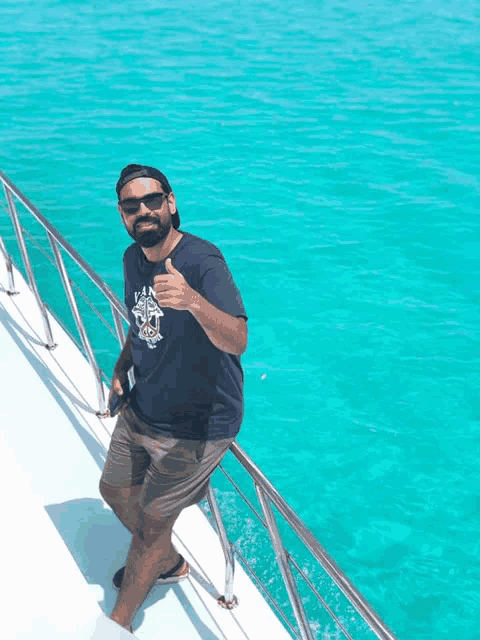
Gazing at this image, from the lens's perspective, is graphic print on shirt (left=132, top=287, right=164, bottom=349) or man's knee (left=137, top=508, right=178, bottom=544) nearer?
graphic print on shirt (left=132, top=287, right=164, bottom=349)

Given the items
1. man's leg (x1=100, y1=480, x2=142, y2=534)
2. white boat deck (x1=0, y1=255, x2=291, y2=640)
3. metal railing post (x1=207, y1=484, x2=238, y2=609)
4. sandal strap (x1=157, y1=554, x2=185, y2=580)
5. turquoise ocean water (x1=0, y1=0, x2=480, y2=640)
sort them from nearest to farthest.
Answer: white boat deck (x1=0, y1=255, x2=291, y2=640) < man's leg (x1=100, y1=480, x2=142, y2=534) < metal railing post (x1=207, y1=484, x2=238, y2=609) < sandal strap (x1=157, y1=554, x2=185, y2=580) < turquoise ocean water (x1=0, y1=0, x2=480, y2=640)

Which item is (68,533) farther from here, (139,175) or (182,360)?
(139,175)

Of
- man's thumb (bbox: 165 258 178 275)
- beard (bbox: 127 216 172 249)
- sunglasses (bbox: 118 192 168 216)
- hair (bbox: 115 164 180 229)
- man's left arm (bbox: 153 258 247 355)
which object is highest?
hair (bbox: 115 164 180 229)

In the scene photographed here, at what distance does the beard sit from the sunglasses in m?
0.03

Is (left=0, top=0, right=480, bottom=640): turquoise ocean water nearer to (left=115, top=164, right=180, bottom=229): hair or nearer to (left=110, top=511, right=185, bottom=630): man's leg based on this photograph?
(left=110, top=511, right=185, bottom=630): man's leg

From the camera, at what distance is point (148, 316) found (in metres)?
2.10

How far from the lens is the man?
197cm

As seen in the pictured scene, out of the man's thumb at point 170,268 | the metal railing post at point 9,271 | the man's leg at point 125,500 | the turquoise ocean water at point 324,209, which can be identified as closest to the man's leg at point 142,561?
the man's leg at point 125,500

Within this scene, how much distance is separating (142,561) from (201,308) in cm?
91

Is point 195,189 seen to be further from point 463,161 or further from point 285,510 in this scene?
point 285,510

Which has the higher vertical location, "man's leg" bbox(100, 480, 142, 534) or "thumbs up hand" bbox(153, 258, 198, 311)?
"thumbs up hand" bbox(153, 258, 198, 311)

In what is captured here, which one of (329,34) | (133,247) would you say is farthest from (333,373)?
(329,34)

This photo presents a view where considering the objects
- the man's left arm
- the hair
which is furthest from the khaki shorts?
the hair

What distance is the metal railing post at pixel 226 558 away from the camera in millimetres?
2549
